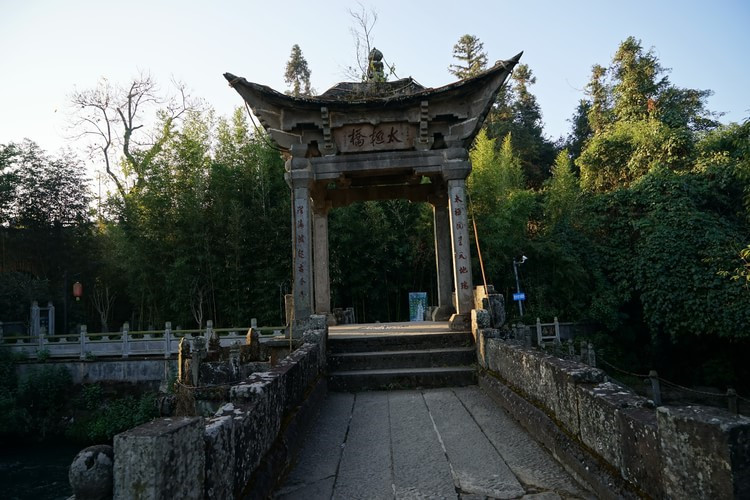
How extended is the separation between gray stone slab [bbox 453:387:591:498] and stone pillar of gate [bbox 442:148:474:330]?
2.39 metres

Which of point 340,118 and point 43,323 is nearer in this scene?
point 340,118

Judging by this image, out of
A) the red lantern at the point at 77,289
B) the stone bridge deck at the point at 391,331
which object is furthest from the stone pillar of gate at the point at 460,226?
the red lantern at the point at 77,289

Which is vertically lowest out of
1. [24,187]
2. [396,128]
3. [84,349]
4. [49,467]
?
[49,467]

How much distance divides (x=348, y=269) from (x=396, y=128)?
908 cm

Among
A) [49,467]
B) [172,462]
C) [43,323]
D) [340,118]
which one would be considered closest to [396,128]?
[340,118]

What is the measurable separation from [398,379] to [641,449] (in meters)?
3.48

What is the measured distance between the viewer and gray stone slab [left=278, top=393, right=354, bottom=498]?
2793mm

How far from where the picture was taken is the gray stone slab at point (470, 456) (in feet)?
8.62

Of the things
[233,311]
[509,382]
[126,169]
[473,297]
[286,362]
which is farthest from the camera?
[126,169]

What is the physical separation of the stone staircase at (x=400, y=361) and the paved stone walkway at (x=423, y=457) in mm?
752

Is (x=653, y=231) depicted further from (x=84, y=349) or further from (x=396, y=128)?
(x=84, y=349)

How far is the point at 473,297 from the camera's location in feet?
22.7

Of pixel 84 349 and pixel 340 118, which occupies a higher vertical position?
pixel 340 118

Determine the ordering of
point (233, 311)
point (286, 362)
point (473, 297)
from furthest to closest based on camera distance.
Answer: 1. point (233, 311)
2. point (473, 297)
3. point (286, 362)
